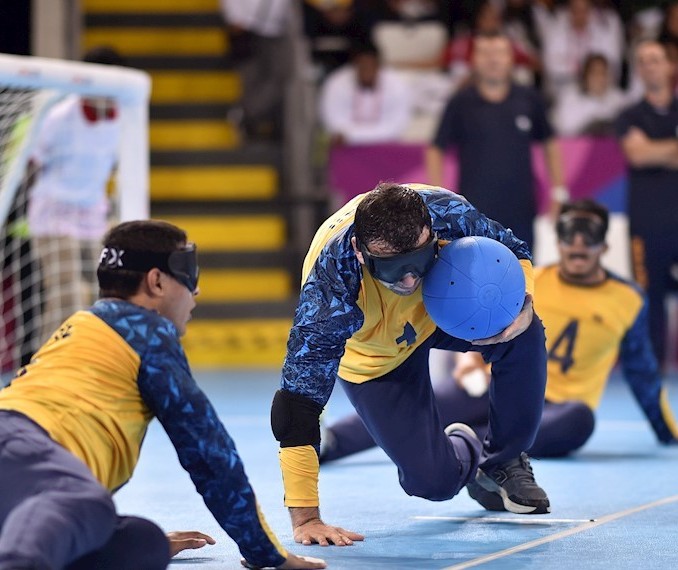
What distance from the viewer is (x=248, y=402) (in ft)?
28.6

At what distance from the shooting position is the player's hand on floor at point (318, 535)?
14.0 ft

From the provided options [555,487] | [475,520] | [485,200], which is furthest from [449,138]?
[475,520]

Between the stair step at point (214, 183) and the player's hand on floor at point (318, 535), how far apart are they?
8945 millimetres

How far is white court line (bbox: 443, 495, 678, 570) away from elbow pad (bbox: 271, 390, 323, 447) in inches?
24.4

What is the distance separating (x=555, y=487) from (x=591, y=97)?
23.7 ft

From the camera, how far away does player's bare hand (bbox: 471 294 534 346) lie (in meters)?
4.45

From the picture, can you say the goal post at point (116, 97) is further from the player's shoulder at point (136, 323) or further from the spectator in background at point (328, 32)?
the spectator in background at point (328, 32)

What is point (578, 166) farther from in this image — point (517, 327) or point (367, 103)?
point (517, 327)

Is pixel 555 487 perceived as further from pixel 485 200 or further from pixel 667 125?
pixel 667 125

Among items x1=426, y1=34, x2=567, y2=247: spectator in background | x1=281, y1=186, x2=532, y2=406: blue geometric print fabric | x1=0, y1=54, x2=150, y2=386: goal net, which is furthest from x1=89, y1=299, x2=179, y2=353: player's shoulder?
x1=426, y1=34, x2=567, y2=247: spectator in background

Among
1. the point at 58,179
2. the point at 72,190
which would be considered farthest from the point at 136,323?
the point at 58,179

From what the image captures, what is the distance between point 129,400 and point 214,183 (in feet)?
31.9

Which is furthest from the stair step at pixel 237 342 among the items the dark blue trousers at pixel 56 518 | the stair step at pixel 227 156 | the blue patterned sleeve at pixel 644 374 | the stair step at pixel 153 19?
the dark blue trousers at pixel 56 518

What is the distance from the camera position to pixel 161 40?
1435 centimetres
